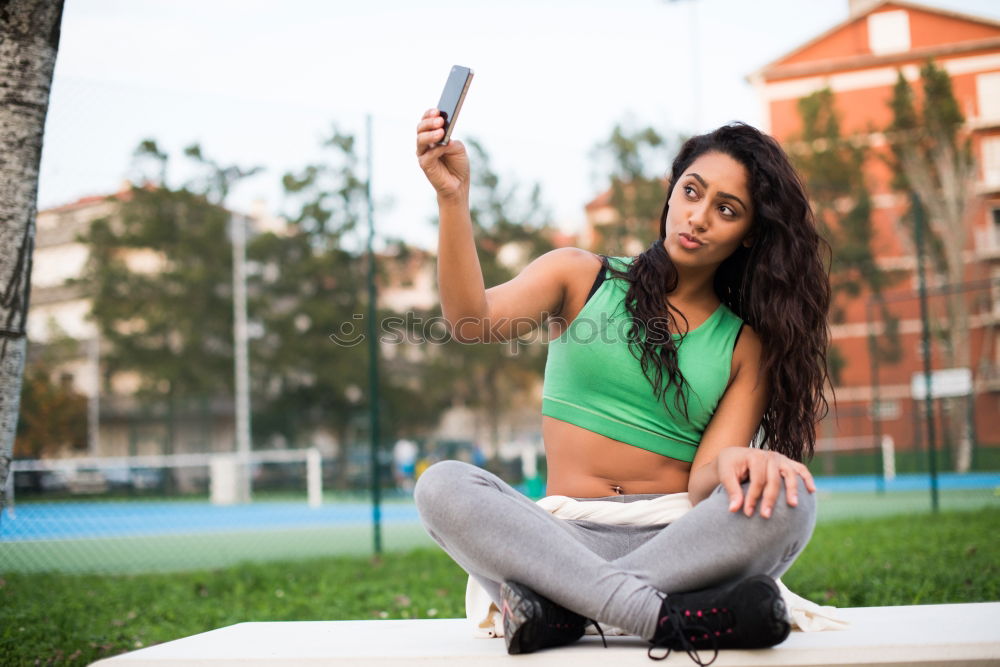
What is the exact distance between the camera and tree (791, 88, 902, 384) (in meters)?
13.7

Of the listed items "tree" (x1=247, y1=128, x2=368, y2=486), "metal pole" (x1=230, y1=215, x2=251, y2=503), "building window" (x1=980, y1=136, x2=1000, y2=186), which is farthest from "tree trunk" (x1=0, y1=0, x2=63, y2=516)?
"building window" (x1=980, y1=136, x2=1000, y2=186)

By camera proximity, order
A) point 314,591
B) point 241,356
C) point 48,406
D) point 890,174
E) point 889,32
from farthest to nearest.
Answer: point 889,32 < point 890,174 < point 241,356 < point 48,406 < point 314,591

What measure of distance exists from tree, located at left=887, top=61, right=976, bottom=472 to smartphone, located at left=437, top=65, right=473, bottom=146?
64.3 ft

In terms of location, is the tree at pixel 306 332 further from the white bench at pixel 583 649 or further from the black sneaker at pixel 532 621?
the black sneaker at pixel 532 621

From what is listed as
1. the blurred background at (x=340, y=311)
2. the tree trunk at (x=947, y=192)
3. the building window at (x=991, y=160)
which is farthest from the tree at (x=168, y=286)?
the building window at (x=991, y=160)

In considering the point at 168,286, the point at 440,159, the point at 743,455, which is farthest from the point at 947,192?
the point at 440,159

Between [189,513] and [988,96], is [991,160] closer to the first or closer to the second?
[988,96]

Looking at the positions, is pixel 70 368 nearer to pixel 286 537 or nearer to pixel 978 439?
pixel 286 537

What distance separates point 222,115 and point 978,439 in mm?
14451

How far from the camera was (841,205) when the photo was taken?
13828 millimetres

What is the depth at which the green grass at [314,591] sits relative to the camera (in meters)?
3.61

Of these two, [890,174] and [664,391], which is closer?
[664,391]

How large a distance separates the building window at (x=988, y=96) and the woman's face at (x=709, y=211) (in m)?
18.2

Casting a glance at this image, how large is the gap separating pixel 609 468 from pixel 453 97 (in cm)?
89
